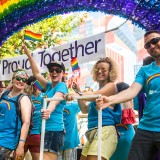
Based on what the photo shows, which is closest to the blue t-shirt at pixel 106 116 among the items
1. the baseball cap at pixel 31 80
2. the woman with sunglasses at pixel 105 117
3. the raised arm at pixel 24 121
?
the woman with sunglasses at pixel 105 117

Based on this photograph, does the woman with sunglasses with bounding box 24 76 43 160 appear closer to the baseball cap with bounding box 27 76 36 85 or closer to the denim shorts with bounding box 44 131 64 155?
the baseball cap with bounding box 27 76 36 85

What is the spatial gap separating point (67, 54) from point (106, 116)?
1.80 m

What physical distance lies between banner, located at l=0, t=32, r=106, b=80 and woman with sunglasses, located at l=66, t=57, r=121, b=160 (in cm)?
102

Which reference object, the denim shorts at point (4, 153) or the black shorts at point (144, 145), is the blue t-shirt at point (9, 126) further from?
the black shorts at point (144, 145)

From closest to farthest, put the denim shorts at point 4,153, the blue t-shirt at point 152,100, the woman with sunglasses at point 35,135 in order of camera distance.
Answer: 1. the blue t-shirt at point 152,100
2. the denim shorts at point 4,153
3. the woman with sunglasses at point 35,135

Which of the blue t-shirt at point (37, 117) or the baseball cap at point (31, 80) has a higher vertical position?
the baseball cap at point (31, 80)

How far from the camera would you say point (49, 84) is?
13.7 feet

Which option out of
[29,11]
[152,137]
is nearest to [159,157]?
[152,137]

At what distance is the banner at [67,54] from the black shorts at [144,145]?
6.45ft

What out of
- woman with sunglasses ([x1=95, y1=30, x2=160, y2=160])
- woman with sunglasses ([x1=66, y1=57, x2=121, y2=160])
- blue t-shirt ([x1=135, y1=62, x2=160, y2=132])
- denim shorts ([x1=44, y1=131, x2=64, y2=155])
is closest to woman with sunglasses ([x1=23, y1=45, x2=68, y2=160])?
denim shorts ([x1=44, y1=131, x2=64, y2=155])

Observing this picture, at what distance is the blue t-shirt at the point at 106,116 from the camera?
11.3 ft

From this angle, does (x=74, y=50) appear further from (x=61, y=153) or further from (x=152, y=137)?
(x=152, y=137)

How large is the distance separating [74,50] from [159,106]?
2.39m

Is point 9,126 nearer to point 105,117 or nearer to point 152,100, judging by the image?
point 105,117
